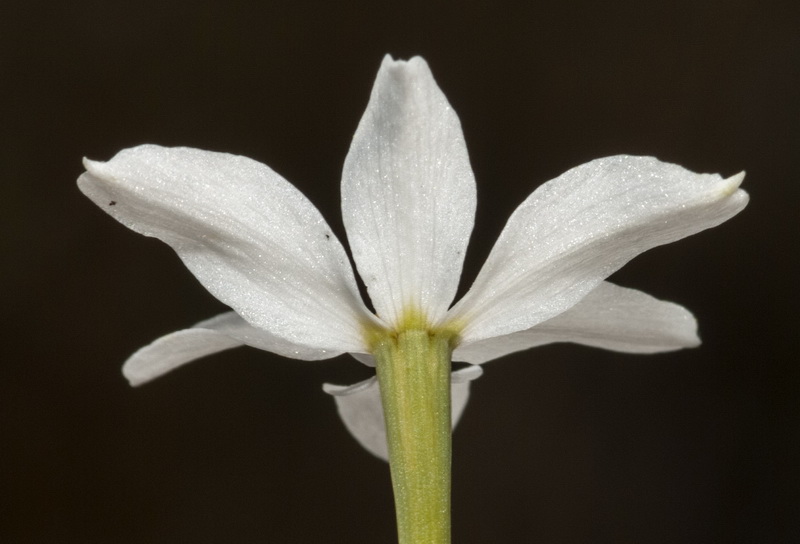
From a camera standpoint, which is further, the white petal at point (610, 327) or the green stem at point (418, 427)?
the white petal at point (610, 327)

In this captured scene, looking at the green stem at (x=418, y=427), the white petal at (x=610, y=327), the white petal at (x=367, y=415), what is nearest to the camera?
the green stem at (x=418, y=427)

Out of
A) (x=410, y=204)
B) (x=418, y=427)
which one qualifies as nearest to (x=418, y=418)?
(x=418, y=427)

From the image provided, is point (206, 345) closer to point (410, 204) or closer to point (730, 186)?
point (410, 204)

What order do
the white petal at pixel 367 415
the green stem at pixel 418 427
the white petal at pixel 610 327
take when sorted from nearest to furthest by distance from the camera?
the green stem at pixel 418 427, the white petal at pixel 610 327, the white petal at pixel 367 415

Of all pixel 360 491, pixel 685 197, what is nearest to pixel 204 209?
pixel 685 197

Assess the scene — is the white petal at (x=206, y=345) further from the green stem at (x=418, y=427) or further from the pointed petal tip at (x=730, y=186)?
the pointed petal tip at (x=730, y=186)

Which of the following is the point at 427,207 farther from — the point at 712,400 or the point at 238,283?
the point at 712,400

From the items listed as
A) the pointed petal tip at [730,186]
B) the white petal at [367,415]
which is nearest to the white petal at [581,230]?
the pointed petal tip at [730,186]

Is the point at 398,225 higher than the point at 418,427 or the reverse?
higher
